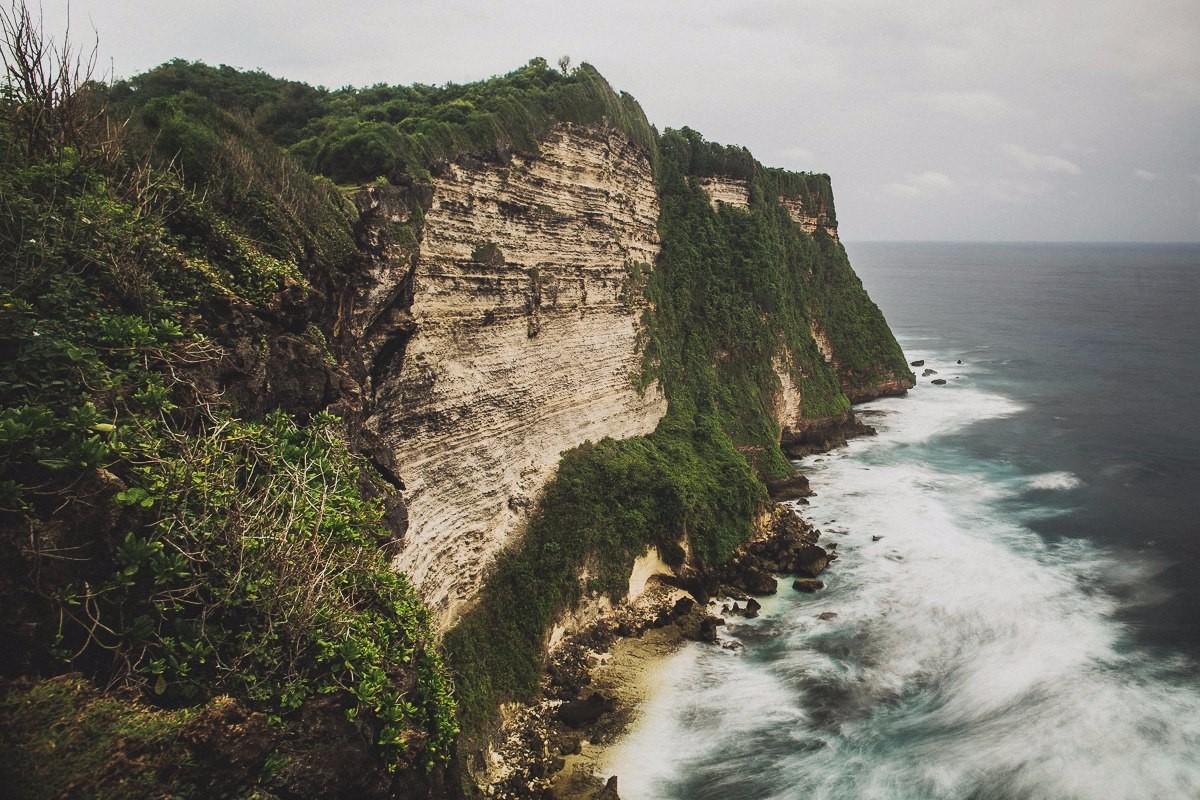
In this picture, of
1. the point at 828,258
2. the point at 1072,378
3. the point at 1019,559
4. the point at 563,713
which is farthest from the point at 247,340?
the point at 1072,378

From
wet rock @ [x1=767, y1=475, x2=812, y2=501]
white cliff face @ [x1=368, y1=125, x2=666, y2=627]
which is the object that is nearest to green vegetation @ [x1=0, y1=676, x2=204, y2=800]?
white cliff face @ [x1=368, y1=125, x2=666, y2=627]

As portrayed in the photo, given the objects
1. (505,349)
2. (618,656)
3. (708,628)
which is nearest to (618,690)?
(618,656)

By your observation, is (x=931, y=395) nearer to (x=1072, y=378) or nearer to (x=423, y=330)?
(x=1072, y=378)

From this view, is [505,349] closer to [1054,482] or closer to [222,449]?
[222,449]

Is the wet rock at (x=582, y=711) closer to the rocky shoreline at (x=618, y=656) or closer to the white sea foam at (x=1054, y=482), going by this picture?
the rocky shoreline at (x=618, y=656)

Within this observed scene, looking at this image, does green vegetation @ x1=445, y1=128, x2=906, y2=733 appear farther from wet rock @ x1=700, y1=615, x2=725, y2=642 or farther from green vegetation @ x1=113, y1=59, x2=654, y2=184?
green vegetation @ x1=113, y1=59, x2=654, y2=184

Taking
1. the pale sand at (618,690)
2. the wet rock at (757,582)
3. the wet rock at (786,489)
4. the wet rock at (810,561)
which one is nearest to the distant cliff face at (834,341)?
the wet rock at (786,489)
